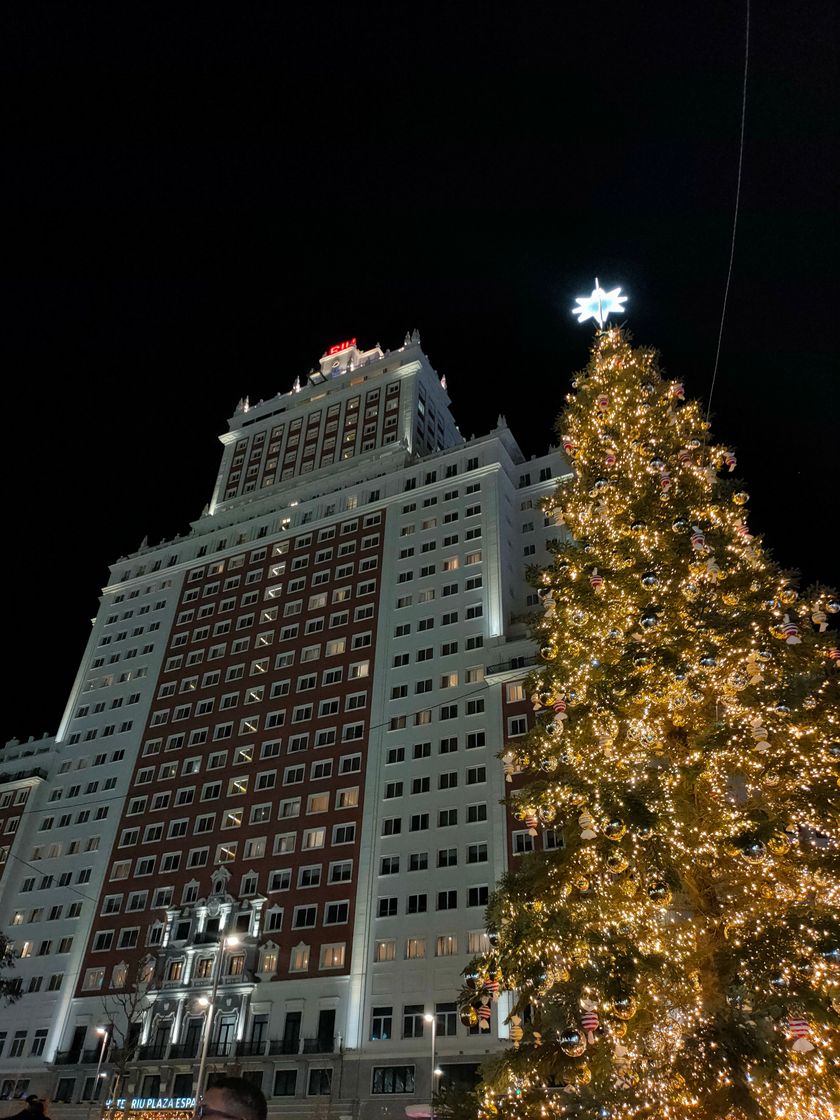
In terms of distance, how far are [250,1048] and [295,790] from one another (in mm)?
16103

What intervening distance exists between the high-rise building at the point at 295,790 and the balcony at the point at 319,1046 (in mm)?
238

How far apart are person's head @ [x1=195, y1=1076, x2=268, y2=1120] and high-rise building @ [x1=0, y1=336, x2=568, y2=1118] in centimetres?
3509

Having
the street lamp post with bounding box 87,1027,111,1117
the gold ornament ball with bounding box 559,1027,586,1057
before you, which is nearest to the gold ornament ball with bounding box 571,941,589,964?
the gold ornament ball with bounding box 559,1027,586,1057

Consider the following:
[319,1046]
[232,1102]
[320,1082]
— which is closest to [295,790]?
[319,1046]

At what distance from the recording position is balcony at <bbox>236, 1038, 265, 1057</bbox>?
4625 centimetres

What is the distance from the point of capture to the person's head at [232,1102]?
16.0ft

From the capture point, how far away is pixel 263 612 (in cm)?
7094

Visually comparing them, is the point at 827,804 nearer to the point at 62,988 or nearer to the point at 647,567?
the point at 647,567

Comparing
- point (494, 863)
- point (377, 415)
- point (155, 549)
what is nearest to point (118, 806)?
point (155, 549)

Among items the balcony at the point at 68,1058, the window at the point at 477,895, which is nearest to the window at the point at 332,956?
the window at the point at 477,895

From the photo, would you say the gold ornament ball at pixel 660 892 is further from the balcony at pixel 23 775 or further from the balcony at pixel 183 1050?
the balcony at pixel 23 775

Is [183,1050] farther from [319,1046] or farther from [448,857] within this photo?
[448,857]

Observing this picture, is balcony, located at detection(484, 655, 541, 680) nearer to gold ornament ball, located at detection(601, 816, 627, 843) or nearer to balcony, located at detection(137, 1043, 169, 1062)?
balcony, located at detection(137, 1043, 169, 1062)

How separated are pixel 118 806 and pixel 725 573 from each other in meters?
60.9
